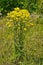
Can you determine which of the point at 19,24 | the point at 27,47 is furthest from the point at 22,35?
the point at 27,47

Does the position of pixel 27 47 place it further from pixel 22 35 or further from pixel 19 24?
pixel 19 24

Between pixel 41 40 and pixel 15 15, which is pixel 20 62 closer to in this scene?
pixel 15 15

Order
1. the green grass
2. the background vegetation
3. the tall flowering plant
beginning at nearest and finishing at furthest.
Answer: the tall flowering plant < the background vegetation < the green grass

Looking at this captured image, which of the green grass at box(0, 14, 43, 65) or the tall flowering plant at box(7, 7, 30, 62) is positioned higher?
the tall flowering plant at box(7, 7, 30, 62)

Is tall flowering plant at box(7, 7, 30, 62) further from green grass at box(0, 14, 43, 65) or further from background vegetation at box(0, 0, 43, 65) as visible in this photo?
green grass at box(0, 14, 43, 65)

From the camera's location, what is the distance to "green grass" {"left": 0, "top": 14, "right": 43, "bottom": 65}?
5680 mm

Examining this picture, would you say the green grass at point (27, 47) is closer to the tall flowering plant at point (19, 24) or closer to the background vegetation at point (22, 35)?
the background vegetation at point (22, 35)

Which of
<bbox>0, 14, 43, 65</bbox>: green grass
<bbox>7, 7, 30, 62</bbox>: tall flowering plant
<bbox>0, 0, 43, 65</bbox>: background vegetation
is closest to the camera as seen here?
<bbox>7, 7, 30, 62</bbox>: tall flowering plant

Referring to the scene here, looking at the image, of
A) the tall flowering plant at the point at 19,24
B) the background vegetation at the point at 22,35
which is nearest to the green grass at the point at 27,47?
the background vegetation at the point at 22,35

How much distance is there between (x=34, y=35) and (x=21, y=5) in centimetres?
222

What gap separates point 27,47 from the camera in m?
6.31

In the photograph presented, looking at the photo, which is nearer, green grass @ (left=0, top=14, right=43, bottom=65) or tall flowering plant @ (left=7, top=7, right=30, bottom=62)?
tall flowering plant @ (left=7, top=7, right=30, bottom=62)

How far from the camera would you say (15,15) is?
5.02 metres

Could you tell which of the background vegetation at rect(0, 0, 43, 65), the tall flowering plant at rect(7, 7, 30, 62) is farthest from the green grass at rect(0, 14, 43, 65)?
the tall flowering plant at rect(7, 7, 30, 62)
